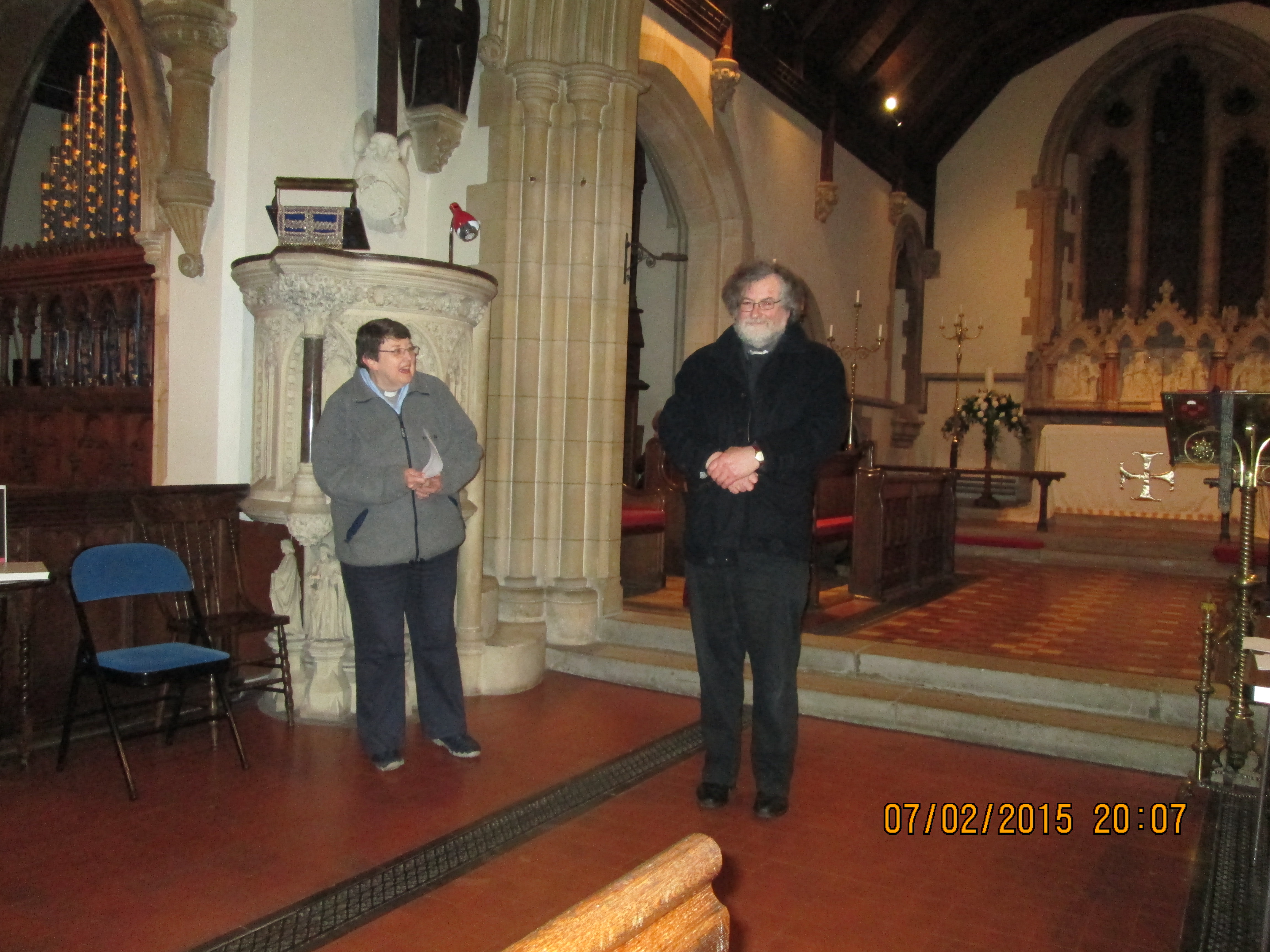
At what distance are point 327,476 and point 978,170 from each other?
1191cm

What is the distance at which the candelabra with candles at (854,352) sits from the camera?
9.08 metres

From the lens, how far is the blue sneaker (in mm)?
3666

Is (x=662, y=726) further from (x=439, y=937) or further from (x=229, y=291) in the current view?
(x=229, y=291)

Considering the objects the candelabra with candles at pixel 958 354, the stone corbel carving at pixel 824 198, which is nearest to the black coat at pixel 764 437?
the stone corbel carving at pixel 824 198

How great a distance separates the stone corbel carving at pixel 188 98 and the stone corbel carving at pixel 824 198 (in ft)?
21.8

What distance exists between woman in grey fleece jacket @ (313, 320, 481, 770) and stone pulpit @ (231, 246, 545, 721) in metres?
0.34

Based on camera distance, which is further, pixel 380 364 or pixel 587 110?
pixel 587 110

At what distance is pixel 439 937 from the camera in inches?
93.0

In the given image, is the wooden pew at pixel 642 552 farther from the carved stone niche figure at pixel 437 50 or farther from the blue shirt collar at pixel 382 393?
the blue shirt collar at pixel 382 393

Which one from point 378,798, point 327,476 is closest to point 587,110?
point 327,476

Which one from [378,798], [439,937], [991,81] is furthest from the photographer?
[991,81]

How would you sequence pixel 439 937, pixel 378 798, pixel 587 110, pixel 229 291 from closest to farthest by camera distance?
pixel 439 937
pixel 378 798
pixel 229 291
pixel 587 110

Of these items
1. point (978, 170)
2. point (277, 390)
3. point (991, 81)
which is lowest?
point (277, 390)

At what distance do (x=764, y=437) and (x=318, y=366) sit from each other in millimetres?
1787
